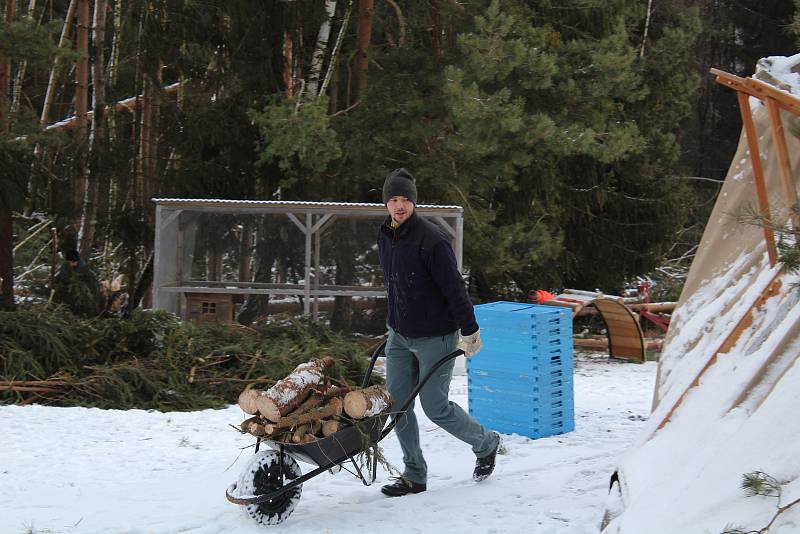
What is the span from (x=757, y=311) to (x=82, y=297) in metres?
9.90

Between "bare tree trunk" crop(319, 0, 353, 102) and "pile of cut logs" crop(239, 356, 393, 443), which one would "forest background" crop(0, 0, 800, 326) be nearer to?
"bare tree trunk" crop(319, 0, 353, 102)

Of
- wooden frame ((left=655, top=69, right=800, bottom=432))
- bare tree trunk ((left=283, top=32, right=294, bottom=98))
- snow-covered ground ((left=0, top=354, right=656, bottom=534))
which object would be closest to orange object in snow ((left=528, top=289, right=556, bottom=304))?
bare tree trunk ((left=283, top=32, right=294, bottom=98))

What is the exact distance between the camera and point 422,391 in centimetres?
538

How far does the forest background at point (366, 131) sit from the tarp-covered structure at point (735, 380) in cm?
657

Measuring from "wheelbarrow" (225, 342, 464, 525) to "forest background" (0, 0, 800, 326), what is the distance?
6.49 meters

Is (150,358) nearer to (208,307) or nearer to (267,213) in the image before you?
(208,307)

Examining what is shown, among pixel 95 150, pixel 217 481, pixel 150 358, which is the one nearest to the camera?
pixel 217 481

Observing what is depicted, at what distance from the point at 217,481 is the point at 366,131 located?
8.48 meters

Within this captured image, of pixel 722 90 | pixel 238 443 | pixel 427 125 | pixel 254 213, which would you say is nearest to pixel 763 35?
pixel 722 90

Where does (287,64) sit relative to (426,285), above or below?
above

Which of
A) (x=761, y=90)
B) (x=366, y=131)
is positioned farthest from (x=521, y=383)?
(x=366, y=131)

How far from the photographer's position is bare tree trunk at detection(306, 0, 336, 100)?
15.4 m

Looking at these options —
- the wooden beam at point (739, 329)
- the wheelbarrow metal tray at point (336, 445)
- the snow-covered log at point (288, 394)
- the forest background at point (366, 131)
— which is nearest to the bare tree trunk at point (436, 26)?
the forest background at point (366, 131)

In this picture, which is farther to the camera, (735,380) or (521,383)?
(521,383)
